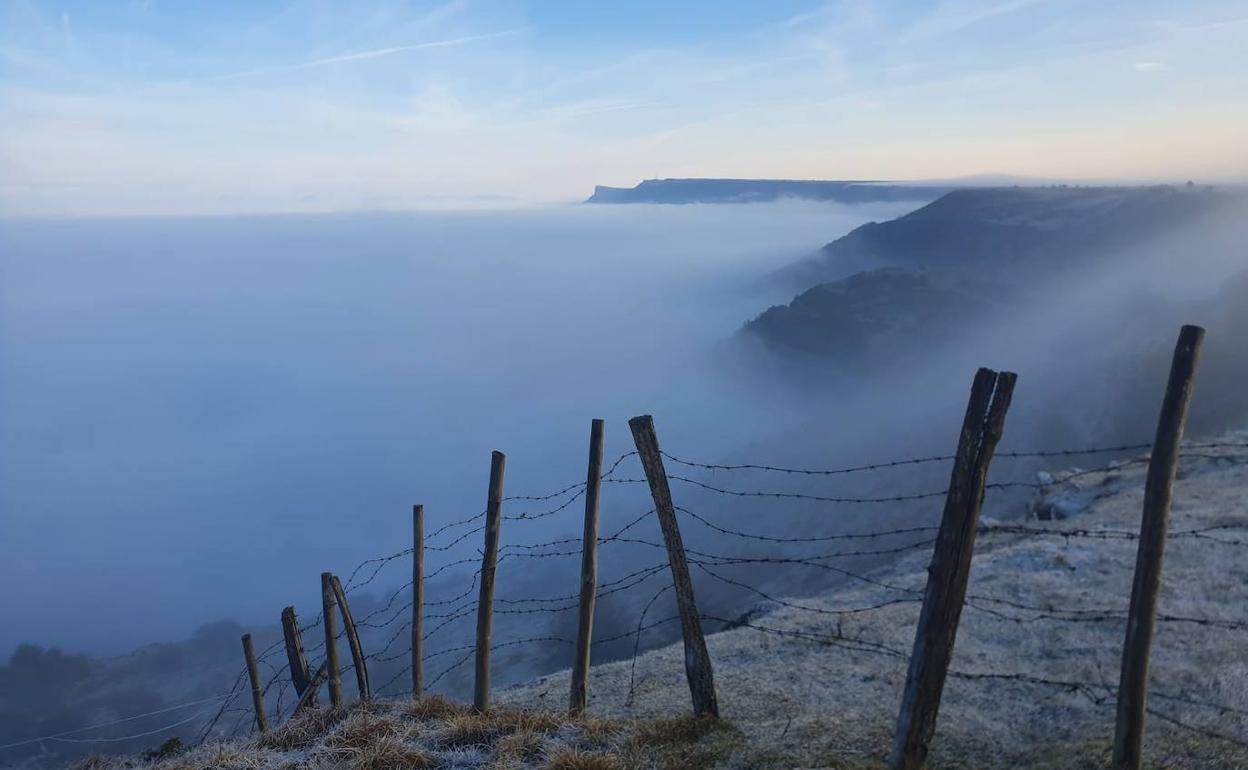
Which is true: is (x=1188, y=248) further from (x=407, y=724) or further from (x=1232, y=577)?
(x=407, y=724)

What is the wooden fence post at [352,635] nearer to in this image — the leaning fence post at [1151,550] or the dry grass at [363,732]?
the dry grass at [363,732]

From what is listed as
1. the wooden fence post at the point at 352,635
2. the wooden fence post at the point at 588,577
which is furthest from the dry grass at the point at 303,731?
the wooden fence post at the point at 588,577

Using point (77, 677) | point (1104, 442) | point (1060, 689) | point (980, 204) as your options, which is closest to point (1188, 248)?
point (980, 204)

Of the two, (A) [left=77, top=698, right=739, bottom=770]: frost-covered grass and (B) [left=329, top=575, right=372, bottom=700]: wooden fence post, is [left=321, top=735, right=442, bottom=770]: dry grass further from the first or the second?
(B) [left=329, top=575, right=372, bottom=700]: wooden fence post

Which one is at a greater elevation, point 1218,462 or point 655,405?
point 1218,462

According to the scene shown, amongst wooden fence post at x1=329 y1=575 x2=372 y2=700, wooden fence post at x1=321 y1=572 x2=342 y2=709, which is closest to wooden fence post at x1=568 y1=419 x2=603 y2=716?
wooden fence post at x1=321 y1=572 x2=342 y2=709

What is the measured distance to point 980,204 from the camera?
479 feet

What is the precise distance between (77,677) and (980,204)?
143805 millimetres

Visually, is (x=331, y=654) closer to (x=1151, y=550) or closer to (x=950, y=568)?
(x=950, y=568)

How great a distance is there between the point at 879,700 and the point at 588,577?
13.6ft

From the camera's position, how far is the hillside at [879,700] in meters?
7.54

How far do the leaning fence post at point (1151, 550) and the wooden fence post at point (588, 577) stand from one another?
183 inches

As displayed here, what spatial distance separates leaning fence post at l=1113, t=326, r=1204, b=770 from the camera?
6.02 metres

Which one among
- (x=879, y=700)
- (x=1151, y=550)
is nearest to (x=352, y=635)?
(x=879, y=700)
